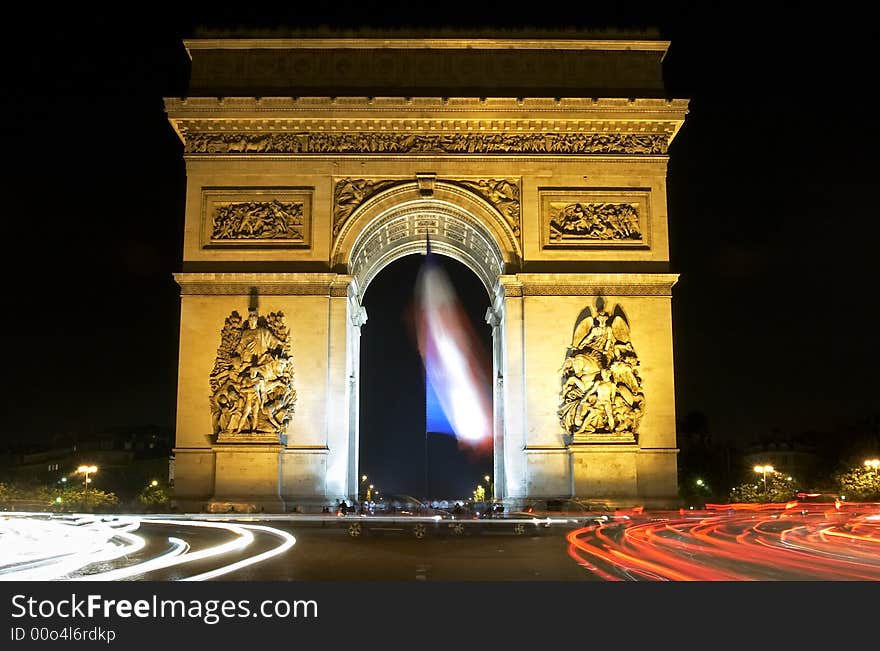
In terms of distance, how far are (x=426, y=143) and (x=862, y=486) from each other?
80.9 feet

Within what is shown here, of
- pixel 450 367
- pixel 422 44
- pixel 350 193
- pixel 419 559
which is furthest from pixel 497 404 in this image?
pixel 419 559

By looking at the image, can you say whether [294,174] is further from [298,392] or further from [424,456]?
[424,456]

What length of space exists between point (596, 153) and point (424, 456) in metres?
17.2

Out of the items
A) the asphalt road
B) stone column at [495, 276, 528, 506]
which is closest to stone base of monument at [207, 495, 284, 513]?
stone column at [495, 276, 528, 506]

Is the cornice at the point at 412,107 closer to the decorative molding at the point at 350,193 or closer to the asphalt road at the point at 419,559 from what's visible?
the decorative molding at the point at 350,193

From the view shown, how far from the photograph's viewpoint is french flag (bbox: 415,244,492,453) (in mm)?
37125

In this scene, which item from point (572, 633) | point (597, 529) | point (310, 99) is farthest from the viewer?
point (310, 99)

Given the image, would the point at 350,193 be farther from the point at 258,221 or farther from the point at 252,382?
the point at 252,382

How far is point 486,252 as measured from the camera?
104 ft

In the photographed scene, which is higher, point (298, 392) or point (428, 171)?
point (428, 171)

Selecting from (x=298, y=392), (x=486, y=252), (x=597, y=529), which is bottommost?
(x=597, y=529)

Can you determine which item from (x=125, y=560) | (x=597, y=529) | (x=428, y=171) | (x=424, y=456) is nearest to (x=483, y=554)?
(x=125, y=560)

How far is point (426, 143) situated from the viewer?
2922 cm

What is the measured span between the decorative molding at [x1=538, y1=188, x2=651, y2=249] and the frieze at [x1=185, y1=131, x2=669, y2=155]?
1.31 m
